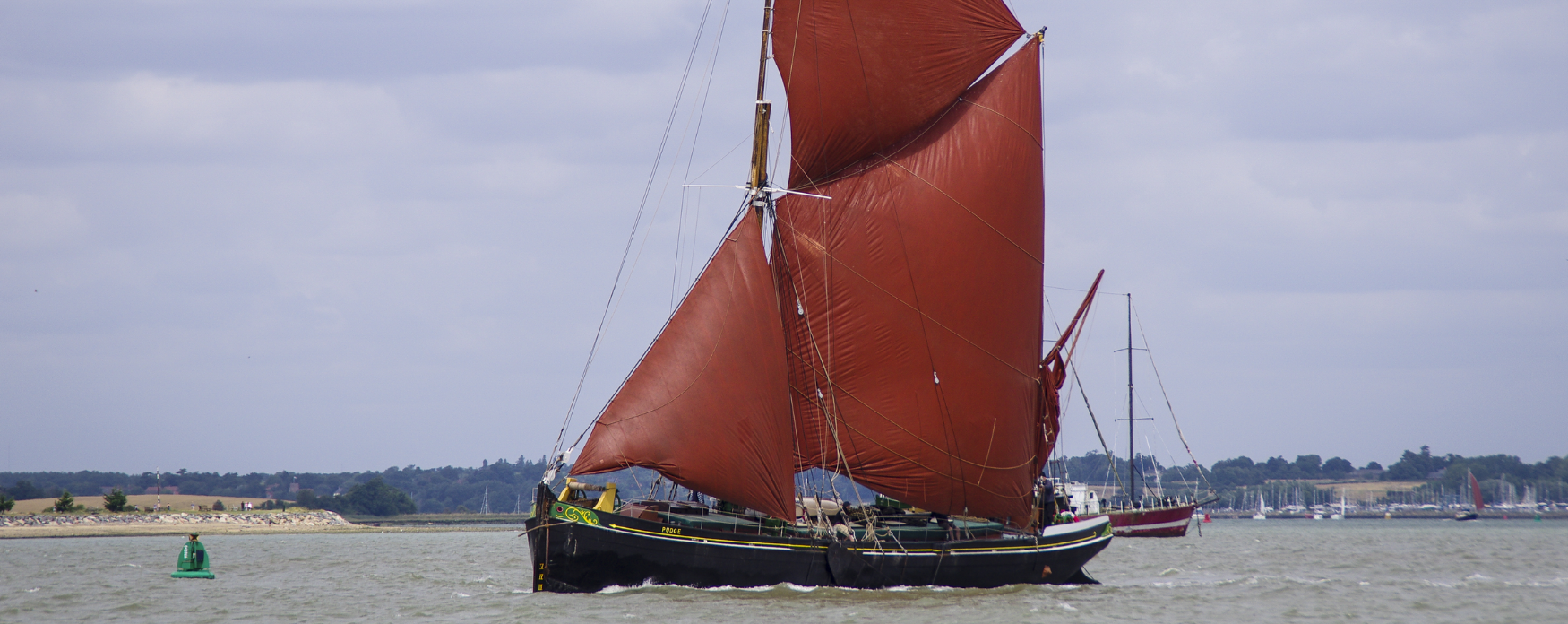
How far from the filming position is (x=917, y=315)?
3931 cm

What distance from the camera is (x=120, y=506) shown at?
118 metres

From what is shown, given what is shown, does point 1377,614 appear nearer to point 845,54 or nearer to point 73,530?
point 845,54

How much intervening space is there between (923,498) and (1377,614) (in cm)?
1257

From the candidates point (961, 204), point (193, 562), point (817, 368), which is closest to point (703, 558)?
point (817, 368)

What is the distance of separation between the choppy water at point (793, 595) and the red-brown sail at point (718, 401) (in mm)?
3082

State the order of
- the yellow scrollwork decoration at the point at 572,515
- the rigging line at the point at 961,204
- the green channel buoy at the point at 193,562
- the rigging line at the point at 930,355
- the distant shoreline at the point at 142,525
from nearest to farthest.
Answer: the yellow scrollwork decoration at the point at 572,515
the rigging line at the point at 930,355
the rigging line at the point at 961,204
the green channel buoy at the point at 193,562
the distant shoreline at the point at 142,525

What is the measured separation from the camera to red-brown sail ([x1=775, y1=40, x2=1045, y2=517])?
39344 mm

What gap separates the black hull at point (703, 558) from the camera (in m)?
33.3

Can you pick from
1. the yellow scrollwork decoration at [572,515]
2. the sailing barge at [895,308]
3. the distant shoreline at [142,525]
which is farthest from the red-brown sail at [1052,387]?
the distant shoreline at [142,525]

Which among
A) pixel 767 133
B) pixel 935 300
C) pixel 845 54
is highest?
pixel 845 54

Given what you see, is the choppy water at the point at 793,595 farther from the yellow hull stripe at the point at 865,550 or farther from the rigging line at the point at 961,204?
the rigging line at the point at 961,204

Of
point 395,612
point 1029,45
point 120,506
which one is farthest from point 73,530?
point 1029,45

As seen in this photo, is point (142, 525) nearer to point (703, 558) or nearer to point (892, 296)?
point (892, 296)

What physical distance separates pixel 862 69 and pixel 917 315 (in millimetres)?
7704
